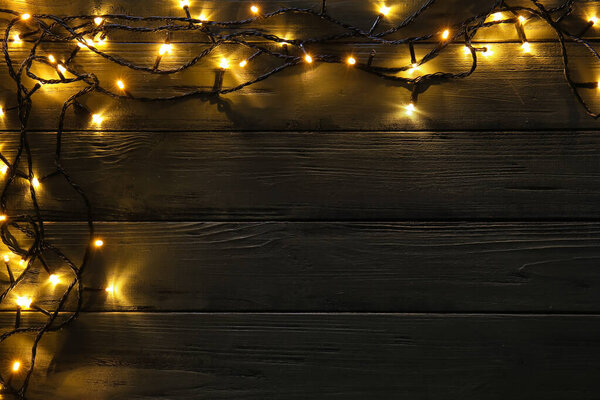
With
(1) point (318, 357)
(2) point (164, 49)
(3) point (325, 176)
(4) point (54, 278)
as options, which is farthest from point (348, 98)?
(4) point (54, 278)

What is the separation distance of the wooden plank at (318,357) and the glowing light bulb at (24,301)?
0.07 meters

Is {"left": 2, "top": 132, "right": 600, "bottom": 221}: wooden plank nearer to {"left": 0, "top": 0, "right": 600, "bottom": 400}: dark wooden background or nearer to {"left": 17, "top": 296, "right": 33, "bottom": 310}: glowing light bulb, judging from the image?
{"left": 0, "top": 0, "right": 600, "bottom": 400}: dark wooden background

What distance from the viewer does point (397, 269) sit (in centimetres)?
98

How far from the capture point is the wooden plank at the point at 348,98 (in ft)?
3.32

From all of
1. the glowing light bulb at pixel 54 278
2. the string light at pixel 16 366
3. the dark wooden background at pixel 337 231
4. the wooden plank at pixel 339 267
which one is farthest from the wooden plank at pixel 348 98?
the string light at pixel 16 366

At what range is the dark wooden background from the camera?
958 mm

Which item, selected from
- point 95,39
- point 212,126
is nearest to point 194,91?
point 212,126

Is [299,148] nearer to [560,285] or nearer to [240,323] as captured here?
[240,323]

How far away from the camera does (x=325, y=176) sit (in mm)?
1003

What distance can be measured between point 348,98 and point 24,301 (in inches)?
32.5

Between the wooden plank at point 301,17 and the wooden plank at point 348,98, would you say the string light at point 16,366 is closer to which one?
the wooden plank at point 348,98

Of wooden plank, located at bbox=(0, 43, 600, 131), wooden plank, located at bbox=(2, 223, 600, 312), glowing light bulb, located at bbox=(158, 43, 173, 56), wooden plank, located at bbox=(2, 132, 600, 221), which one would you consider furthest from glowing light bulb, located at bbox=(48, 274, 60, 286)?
glowing light bulb, located at bbox=(158, 43, 173, 56)

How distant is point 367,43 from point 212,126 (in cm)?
39

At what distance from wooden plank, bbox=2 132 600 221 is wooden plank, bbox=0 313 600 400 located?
22 centimetres
